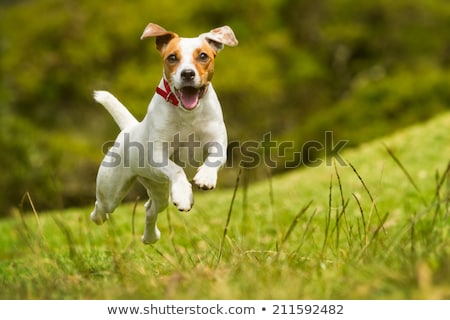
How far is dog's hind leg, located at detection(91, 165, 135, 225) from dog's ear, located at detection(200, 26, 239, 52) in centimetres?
144

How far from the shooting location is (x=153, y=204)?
7.06 metres

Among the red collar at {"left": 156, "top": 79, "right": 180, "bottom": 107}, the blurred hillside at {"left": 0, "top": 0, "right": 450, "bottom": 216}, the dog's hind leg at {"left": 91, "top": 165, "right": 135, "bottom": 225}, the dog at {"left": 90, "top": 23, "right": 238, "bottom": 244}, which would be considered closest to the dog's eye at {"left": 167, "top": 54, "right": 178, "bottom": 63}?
the dog at {"left": 90, "top": 23, "right": 238, "bottom": 244}

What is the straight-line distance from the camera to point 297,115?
38.8 meters

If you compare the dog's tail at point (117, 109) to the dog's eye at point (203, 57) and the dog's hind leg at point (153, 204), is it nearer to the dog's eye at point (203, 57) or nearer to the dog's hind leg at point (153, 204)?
the dog's hind leg at point (153, 204)

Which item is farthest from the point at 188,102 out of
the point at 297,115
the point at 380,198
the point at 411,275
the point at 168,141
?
the point at 297,115

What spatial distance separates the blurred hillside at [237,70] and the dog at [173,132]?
15.9m

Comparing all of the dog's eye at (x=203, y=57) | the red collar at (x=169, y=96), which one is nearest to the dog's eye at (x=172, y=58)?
the dog's eye at (x=203, y=57)

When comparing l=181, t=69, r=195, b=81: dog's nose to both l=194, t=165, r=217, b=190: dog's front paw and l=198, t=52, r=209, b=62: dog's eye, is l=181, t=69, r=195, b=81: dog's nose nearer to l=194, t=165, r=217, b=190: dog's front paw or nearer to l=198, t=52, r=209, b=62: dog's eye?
l=198, t=52, r=209, b=62: dog's eye

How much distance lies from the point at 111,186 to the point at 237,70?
2689 cm

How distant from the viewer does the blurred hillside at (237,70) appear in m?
24.1

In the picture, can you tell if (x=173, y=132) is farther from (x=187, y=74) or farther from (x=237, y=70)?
(x=237, y=70)

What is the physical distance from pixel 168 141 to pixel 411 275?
2.67m

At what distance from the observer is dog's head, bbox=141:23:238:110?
5.70 metres
